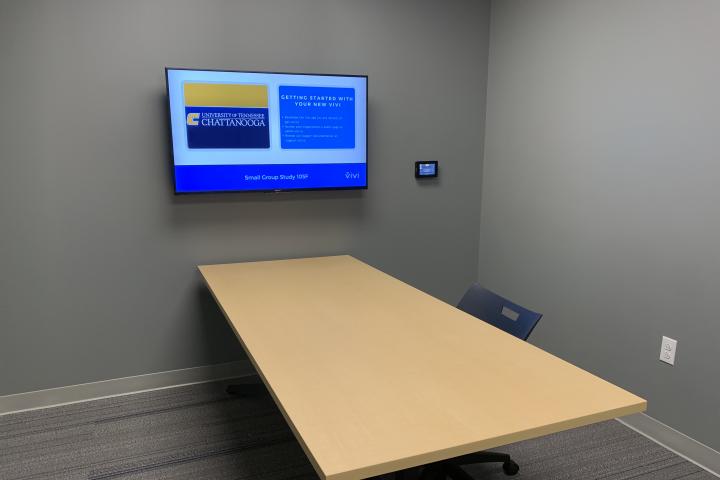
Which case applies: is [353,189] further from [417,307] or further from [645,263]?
[645,263]

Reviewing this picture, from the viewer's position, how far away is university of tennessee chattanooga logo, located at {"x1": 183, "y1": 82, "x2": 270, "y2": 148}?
9.82ft

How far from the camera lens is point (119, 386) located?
10.6ft

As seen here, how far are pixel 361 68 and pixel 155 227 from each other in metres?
1.62

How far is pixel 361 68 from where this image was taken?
3.44m

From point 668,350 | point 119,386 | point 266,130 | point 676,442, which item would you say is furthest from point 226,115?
point 676,442

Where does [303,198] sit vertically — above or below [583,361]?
above

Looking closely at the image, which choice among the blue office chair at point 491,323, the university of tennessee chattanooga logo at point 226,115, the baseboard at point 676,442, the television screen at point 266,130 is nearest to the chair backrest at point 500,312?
the blue office chair at point 491,323

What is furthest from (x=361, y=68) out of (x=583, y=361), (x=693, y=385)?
(x=693, y=385)

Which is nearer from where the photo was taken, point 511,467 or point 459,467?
point 459,467

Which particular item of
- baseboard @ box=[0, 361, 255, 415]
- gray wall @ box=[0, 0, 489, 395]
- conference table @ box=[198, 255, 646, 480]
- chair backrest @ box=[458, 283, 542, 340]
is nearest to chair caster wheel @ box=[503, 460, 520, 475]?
chair backrest @ box=[458, 283, 542, 340]

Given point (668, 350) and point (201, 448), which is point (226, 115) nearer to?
point (201, 448)

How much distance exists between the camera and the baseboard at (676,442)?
2514 mm

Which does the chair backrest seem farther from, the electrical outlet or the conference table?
the electrical outlet

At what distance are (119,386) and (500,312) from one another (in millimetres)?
2307
